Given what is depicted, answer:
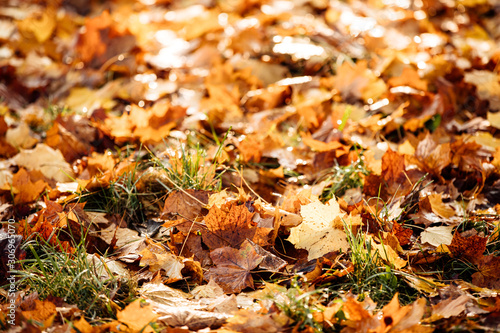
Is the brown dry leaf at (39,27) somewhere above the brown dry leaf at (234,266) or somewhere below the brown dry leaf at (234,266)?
above

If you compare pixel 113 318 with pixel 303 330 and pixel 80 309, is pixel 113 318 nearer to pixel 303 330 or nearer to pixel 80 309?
pixel 80 309

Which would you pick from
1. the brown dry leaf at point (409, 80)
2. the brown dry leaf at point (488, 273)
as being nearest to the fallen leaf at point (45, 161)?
the brown dry leaf at point (488, 273)

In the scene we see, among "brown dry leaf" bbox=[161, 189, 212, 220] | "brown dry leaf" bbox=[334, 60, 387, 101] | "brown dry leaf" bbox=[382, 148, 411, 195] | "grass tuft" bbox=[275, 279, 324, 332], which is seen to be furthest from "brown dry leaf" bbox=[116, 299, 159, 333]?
"brown dry leaf" bbox=[334, 60, 387, 101]

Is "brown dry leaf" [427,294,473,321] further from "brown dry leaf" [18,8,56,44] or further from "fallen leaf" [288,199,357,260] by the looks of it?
"brown dry leaf" [18,8,56,44]

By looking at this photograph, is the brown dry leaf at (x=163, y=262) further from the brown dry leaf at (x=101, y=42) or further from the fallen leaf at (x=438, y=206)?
the brown dry leaf at (x=101, y=42)

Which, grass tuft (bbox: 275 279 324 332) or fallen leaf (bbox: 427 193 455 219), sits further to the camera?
fallen leaf (bbox: 427 193 455 219)

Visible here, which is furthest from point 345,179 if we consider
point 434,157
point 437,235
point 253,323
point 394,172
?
point 253,323

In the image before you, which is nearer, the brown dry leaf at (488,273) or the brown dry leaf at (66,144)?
the brown dry leaf at (488,273)

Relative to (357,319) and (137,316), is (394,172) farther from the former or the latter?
(137,316)
